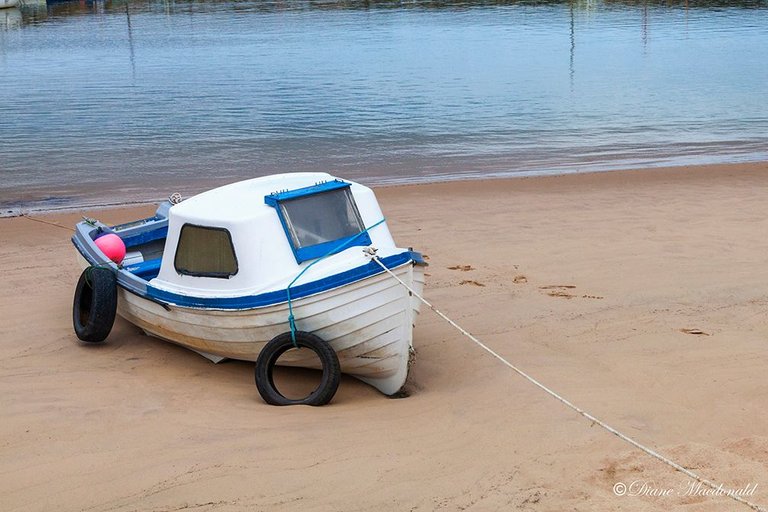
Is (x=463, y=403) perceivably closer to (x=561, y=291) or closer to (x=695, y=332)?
(x=695, y=332)

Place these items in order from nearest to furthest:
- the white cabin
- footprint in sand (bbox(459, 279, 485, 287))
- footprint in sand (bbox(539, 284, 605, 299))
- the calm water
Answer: the white cabin
footprint in sand (bbox(539, 284, 605, 299))
footprint in sand (bbox(459, 279, 485, 287))
the calm water

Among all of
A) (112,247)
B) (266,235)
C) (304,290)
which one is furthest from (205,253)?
(112,247)

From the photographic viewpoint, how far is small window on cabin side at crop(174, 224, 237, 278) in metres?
8.13

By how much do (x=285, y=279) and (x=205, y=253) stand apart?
2.95 feet

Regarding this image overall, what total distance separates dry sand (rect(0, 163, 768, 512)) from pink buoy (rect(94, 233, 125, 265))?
0.86m

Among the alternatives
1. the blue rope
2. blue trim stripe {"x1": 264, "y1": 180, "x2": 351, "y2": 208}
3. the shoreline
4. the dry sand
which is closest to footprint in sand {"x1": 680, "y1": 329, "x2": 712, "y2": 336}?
the dry sand

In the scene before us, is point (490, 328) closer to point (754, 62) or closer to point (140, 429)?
point (140, 429)

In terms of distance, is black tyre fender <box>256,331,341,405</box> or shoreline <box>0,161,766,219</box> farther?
shoreline <box>0,161,766,219</box>

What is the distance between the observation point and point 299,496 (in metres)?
6.06

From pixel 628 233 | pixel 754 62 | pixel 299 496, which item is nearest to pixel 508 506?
pixel 299 496

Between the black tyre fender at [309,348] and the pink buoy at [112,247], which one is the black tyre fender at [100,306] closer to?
the pink buoy at [112,247]

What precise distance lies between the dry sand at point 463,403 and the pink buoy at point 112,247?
2.82 feet

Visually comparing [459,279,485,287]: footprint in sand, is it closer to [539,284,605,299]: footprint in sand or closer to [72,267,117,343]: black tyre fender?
[539,284,605,299]: footprint in sand

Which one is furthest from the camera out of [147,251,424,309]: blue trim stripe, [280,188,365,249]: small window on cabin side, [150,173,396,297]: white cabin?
[280,188,365,249]: small window on cabin side
